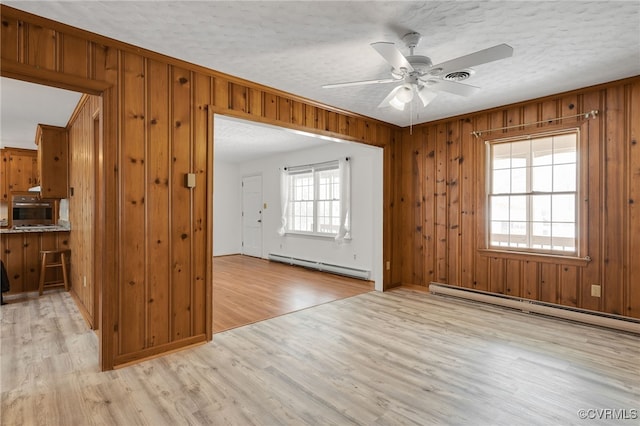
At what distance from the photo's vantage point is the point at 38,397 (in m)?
2.19

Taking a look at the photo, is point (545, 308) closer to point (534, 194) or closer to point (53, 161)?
point (534, 194)

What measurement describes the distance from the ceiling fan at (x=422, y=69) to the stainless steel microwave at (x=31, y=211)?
20.3ft

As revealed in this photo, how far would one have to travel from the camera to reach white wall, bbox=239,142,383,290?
5.18m

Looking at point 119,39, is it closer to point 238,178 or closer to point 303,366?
point 303,366

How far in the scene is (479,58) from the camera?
7.07 feet

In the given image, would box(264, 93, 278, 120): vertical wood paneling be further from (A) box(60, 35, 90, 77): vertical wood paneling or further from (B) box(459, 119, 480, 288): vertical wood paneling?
(B) box(459, 119, 480, 288): vertical wood paneling

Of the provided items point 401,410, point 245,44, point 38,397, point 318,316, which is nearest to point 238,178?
point 318,316

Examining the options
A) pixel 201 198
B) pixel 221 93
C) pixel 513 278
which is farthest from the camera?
pixel 513 278

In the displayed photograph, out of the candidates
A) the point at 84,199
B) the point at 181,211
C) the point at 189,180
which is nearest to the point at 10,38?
the point at 189,180

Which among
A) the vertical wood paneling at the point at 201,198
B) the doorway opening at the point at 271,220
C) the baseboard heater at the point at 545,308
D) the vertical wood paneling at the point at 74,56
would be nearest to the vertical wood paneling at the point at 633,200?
the baseboard heater at the point at 545,308

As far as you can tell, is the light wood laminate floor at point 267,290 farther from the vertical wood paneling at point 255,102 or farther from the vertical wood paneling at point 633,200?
the vertical wood paneling at point 633,200

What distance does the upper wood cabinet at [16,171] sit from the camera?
248 inches

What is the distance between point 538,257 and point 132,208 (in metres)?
4.48

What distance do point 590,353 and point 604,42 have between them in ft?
8.64
